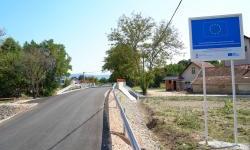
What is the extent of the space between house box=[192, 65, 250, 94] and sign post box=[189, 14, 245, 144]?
4820 centimetres

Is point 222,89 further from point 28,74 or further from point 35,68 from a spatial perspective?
point 28,74

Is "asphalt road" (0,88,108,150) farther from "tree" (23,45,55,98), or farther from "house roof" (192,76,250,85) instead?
"house roof" (192,76,250,85)

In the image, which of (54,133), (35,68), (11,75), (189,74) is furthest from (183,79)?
(54,133)

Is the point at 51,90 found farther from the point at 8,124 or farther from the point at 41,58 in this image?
the point at 8,124

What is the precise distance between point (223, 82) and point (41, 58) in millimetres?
27111

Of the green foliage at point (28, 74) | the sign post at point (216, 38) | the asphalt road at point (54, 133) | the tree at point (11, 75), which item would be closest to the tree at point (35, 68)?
the green foliage at point (28, 74)

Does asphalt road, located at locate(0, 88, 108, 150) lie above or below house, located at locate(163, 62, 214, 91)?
below

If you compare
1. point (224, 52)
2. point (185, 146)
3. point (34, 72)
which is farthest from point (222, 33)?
point (34, 72)

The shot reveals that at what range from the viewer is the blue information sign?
14.1 meters

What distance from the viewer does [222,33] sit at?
46.6 feet

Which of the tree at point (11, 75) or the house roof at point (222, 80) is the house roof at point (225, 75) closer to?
the house roof at point (222, 80)

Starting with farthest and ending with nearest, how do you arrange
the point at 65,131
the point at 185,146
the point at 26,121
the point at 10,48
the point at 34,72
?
the point at 10,48 < the point at 34,72 < the point at 26,121 < the point at 65,131 < the point at 185,146

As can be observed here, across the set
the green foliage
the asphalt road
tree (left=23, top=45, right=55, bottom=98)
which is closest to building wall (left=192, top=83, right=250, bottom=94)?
the green foliage

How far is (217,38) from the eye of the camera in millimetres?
14242
